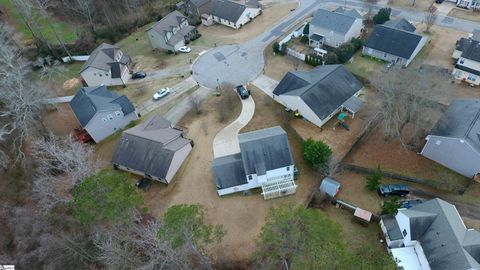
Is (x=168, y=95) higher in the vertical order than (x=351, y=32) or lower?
lower

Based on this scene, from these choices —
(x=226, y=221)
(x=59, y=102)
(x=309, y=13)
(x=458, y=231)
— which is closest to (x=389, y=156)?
(x=458, y=231)

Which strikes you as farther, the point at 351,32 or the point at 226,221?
the point at 351,32

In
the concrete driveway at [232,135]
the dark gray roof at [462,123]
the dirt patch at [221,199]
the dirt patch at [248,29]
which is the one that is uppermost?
the dark gray roof at [462,123]

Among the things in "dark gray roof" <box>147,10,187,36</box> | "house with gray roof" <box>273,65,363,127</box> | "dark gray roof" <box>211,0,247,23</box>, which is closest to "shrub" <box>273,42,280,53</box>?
"house with gray roof" <box>273,65,363,127</box>

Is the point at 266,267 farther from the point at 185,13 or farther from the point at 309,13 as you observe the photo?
the point at 185,13

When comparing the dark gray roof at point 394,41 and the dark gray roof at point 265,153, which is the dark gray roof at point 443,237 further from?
the dark gray roof at point 394,41

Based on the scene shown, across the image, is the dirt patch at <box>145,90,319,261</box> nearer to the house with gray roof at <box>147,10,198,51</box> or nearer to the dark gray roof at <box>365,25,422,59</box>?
the dark gray roof at <box>365,25,422,59</box>

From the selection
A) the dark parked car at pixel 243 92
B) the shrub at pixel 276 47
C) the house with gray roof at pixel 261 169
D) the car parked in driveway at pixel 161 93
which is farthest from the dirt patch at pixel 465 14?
the car parked in driveway at pixel 161 93
